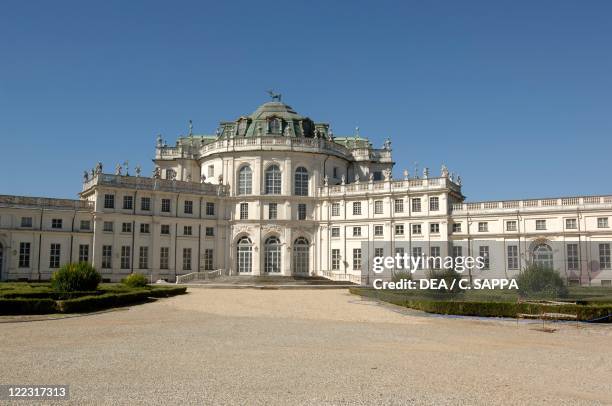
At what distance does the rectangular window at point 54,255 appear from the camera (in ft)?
172

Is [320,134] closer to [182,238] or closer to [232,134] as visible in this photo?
[232,134]

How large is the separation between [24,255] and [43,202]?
5.29 meters

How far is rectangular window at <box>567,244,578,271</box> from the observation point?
160 feet

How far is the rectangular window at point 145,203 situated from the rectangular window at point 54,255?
29.0 feet

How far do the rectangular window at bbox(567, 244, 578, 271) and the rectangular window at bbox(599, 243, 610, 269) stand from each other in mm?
1985

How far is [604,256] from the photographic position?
47.6 metres

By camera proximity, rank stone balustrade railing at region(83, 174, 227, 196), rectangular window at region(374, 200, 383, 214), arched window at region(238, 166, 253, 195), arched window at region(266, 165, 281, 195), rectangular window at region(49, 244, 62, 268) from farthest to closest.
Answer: arched window at region(238, 166, 253, 195)
arched window at region(266, 165, 281, 195)
rectangular window at region(374, 200, 383, 214)
stone balustrade railing at region(83, 174, 227, 196)
rectangular window at region(49, 244, 62, 268)

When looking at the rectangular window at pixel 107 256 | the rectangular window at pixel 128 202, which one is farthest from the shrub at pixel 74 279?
the rectangular window at pixel 128 202

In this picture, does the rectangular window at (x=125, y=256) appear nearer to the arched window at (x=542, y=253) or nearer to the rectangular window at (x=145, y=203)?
the rectangular window at (x=145, y=203)

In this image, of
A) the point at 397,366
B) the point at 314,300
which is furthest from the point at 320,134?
the point at 397,366

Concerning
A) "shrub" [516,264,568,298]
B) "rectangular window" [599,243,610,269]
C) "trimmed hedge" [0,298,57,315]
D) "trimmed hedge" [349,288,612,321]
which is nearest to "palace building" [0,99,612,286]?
"rectangular window" [599,243,610,269]

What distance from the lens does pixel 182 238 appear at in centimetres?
5916

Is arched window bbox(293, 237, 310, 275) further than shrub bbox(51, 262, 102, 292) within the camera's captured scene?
Yes

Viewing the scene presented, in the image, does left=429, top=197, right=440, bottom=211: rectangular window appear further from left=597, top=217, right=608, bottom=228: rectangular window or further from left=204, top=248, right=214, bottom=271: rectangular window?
left=204, top=248, right=214, bottom=271: rectangular window
